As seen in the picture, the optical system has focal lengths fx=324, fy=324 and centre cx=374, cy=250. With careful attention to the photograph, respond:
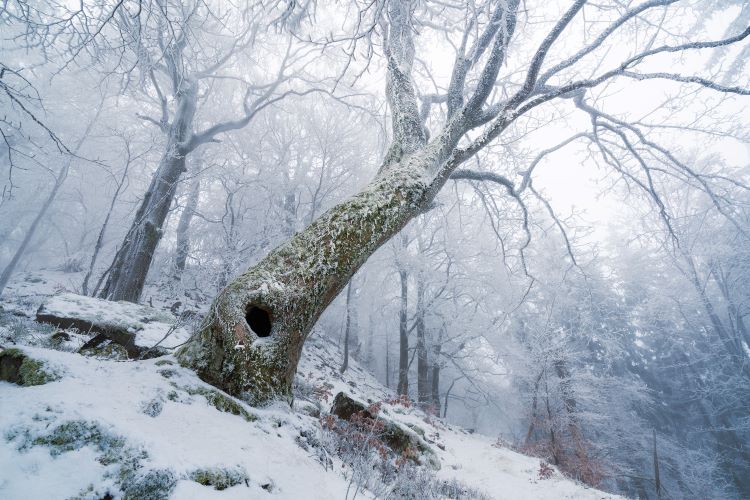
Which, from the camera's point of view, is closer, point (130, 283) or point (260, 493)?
point (260, 493)

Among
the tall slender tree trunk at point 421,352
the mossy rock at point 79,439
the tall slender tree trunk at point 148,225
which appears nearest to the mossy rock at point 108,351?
the mossy rock at point 79,439

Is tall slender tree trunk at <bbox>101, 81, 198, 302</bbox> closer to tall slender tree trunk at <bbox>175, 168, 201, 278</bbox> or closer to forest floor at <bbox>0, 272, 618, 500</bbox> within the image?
tall slender tree trunk at <bbox>175, 168, 201, 278</bbox>

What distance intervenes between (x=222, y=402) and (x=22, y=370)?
3.14ft

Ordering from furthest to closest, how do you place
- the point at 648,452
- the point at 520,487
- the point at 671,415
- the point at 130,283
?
the point at 671,415 → the point at 648,452 → the point at 130,283 → the point at 520,487

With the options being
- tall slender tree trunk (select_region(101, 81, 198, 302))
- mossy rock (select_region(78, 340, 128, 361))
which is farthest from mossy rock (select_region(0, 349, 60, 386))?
tall slender tree trunk (select_region(101, 81, 198, 302))

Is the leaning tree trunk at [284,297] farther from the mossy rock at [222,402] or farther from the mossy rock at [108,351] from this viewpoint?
the mossy rock at [108,351]

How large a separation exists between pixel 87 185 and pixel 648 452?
3093 centimetres

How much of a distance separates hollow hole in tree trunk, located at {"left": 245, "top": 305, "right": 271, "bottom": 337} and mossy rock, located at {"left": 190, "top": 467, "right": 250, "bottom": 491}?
975mm

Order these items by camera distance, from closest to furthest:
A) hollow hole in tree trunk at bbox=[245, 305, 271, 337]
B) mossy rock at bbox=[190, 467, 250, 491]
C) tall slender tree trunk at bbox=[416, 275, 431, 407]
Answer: mossy rock at bbox=[190, 467, 250, 491], hollow hole in tree trunk at bbox=[245, 305, 271, 337], tall slender tree trunk at bbox=[416, 275, 431, 407]

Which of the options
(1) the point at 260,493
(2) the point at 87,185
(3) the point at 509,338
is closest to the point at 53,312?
(1) the point at 260,493

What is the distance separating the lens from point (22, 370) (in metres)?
1.60

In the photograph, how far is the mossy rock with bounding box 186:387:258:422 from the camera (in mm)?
1974

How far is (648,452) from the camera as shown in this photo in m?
14.4

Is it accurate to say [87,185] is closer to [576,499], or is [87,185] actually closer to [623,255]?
[576,499]
